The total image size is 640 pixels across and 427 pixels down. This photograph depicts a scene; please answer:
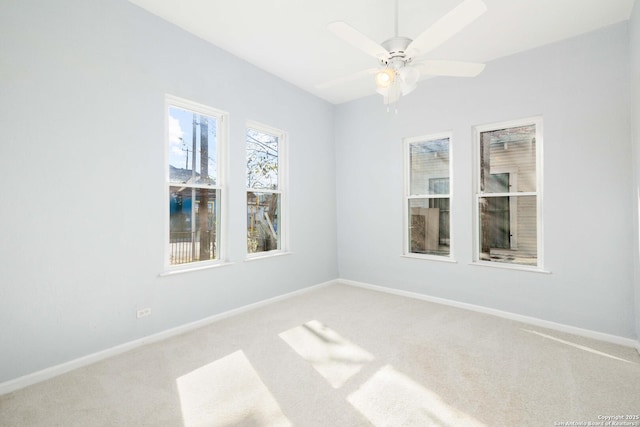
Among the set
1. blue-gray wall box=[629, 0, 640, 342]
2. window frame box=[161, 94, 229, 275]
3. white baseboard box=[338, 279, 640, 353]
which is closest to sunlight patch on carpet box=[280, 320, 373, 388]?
window frame box=[161, 94, 229, 275]

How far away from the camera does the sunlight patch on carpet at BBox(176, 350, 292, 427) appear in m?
1.77

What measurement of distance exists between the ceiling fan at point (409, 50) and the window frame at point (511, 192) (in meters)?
1.60

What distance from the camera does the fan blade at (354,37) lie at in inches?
71.6

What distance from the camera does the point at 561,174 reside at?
3121mm

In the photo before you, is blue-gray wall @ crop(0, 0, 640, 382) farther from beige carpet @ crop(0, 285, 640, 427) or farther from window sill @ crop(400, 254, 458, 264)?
beige carpet @ crop(0, 285, 640, 427)

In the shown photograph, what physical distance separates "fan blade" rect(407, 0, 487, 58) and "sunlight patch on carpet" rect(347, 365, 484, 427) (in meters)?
2.26

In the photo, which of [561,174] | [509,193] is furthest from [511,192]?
[561,174]

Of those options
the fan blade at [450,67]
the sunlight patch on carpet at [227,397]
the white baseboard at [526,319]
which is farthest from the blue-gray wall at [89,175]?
the white baseboard at [526,319]

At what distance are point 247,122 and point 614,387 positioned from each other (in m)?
4.08

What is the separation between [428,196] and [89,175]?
3773 millimetres

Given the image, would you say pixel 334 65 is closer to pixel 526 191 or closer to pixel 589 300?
pixel 526 191

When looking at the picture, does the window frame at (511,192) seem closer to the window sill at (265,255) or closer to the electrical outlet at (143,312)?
the window sill at (265,255)

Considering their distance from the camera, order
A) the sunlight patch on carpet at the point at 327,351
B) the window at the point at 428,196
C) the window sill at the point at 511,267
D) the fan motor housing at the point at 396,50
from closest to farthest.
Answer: the fan motor housing at the point at 396,50
the sunlight patch on carpet at the point at 327,351
the window sill at the point at 511,267
the window at the point at 428,196

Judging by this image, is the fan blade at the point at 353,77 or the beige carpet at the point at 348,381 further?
the fan blade at the point at 353,77
